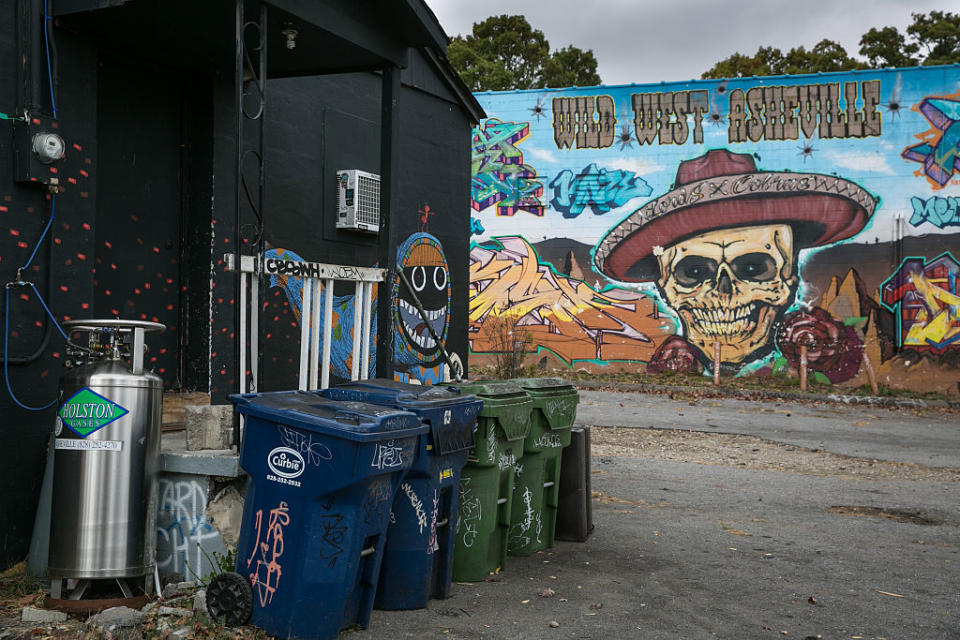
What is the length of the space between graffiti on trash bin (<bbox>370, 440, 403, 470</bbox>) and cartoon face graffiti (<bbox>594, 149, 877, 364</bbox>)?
63.2 feet

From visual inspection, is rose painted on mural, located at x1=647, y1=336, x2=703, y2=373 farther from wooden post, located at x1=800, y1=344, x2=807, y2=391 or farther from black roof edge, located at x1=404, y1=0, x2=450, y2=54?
black roof edge, located at x1=404, y1=0, x2=450, y2=54

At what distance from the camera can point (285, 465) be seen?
4191mm

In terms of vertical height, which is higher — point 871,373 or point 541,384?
point 541,384

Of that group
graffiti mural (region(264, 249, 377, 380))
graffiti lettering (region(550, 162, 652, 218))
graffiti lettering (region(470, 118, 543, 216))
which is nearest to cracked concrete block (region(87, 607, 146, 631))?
graffiti mural (region(264, 249, 377, 380))

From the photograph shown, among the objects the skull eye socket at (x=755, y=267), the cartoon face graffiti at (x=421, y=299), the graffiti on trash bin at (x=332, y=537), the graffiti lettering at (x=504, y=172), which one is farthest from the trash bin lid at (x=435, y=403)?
the graffiti lettering at (x=504, y=172)

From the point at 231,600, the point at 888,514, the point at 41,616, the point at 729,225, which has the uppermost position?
the point at 729,225

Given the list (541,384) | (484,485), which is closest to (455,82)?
(541,384)

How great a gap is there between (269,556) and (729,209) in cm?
2036

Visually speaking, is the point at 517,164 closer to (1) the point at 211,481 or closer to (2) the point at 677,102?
(2) the point at 677,102

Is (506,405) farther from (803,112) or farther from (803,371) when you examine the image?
(803,112)

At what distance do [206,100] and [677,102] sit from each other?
18242 millimetres

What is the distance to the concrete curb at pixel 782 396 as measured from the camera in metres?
18.4

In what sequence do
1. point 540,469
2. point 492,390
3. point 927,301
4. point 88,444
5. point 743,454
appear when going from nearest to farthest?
1. point 88,444
2. point 492,390
3. point 540,469
4. point 743,454
5. point 927,301

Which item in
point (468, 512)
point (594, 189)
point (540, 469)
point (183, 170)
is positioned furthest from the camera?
point (594, 189)
